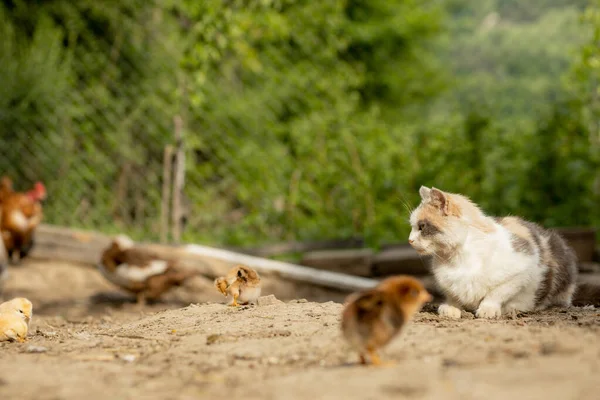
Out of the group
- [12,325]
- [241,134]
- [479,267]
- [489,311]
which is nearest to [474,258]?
[479,267]

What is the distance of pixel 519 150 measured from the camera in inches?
336

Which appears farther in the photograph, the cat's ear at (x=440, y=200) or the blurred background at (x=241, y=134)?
the blurred background at (x=241, y=134)

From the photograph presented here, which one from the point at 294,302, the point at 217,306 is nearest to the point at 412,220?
the point at 294,302

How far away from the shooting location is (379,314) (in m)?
2.65

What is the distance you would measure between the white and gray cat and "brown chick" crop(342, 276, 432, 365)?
1.16 m

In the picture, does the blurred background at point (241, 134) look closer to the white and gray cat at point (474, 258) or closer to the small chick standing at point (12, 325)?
the white and gray cat at point (474, 258)

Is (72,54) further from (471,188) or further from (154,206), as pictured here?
(471,188)

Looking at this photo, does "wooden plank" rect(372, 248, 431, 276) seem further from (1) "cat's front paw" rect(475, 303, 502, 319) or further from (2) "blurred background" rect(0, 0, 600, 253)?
(1) "cat's front paw" rect(475, 303, 502, 319)

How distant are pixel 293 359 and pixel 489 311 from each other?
133cm

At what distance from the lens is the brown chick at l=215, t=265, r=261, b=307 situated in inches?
170

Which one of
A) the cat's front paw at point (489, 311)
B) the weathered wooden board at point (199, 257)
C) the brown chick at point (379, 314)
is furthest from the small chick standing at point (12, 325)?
the weathered wooden board at point (199, 257)

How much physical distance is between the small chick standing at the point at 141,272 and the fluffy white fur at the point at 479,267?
3.61 meters

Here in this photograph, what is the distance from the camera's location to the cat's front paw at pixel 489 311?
3.84 metres

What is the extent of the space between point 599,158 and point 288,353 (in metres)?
6.05
